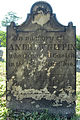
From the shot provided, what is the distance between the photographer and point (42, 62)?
4168 millimetres

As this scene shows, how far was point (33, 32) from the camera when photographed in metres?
4.16

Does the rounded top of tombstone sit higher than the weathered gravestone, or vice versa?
the rounded top of tombstone

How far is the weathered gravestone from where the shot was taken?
162 inches

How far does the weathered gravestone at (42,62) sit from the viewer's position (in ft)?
13.5

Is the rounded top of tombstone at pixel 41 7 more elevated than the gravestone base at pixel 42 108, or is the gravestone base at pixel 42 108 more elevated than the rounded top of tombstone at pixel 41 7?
the rounded top of tombstone at pixel 41 7

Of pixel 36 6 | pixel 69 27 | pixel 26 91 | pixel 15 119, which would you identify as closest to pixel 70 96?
pixel 26 91

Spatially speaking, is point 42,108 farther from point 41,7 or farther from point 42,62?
point 41,7

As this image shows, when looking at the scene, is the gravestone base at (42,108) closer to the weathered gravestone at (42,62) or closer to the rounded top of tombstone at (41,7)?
the weathered gravestone at (42,62)

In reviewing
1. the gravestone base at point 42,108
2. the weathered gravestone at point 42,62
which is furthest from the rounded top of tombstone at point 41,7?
the gravestone base at point 42,108

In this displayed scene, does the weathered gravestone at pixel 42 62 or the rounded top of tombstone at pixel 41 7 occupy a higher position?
the rounded top of tombstone at pixel 41 7

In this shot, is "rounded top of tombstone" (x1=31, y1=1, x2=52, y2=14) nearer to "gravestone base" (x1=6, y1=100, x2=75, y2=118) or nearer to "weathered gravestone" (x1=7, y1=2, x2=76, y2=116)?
"weathered gravestone" (x1=7, y1=2, x2=76, y2=116)

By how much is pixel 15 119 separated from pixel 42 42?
6.57ft

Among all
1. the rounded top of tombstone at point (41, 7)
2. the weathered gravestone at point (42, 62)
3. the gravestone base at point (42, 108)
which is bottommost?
the gravestone base at point (42, 108)

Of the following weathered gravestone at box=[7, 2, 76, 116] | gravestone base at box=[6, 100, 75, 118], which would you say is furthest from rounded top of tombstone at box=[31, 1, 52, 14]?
gravestone base at box=[6, 100, 75, 118]
